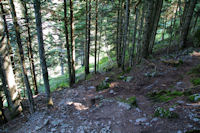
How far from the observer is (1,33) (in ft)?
22.0

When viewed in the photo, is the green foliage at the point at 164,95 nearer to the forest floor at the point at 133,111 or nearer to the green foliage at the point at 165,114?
the forest floor at the point at 133,111

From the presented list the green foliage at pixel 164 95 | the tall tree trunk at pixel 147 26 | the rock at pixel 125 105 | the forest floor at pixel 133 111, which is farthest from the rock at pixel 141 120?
the tall tree trunk at pixel 147 26

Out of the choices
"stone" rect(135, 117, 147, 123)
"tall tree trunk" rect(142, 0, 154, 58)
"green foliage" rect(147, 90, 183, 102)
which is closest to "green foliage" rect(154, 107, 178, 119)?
"stone" rect(135, 117, 147, 123)

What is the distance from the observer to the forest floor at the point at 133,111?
4195 mm

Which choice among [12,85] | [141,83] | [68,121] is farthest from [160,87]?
[12,85]

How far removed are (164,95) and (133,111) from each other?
191 cm

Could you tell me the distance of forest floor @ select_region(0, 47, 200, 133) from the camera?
13.8 feet

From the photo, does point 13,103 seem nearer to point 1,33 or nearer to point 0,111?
point 0,111

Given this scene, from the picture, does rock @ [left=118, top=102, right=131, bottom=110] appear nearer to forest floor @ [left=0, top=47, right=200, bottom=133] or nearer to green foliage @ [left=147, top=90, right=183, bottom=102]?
forest floor @ [left=0, top=47, right=200, bottom=133]

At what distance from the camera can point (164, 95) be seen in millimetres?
A: 6047

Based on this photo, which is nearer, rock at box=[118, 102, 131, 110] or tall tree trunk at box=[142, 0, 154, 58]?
rock at box=[118, 102, 131, 110]

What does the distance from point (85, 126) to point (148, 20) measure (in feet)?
31.7

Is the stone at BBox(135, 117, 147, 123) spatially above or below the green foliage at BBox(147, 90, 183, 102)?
below

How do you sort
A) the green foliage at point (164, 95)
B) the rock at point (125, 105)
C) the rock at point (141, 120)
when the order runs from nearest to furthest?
the rock at point (141, 120), the green foliage at point (164, 95), the rock at point (125, 105)
